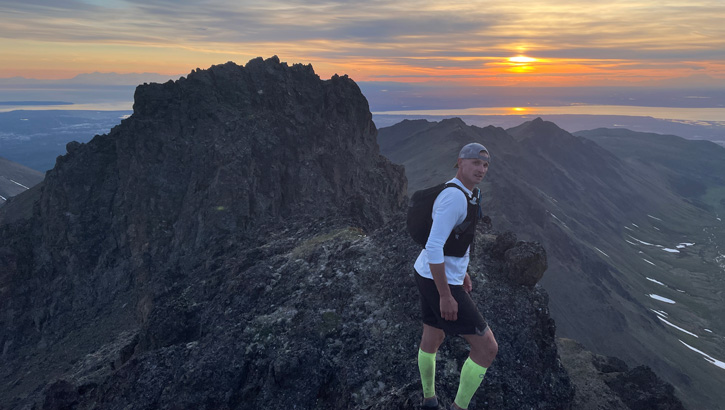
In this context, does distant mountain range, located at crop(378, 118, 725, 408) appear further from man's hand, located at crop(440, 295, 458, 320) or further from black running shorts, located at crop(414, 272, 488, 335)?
man's hand, located at crop(440, 295, 458, 320)

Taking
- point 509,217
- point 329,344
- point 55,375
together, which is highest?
point 329,344

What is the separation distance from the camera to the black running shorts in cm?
638

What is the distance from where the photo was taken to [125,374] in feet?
50.5

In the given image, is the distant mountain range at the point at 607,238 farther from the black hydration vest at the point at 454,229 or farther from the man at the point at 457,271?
the black hydration vest at the point at 454,229

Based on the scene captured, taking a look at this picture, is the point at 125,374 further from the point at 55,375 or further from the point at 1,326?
the point at 1,326

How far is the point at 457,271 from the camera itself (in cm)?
643

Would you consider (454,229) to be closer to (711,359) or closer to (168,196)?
(168,196)

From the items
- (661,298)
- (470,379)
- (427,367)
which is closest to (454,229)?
(470,379)

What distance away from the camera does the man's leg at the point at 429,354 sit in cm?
701

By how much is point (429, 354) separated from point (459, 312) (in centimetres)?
122

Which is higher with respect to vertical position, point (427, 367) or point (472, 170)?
point (472, 170)

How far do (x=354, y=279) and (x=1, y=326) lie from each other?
110 feet

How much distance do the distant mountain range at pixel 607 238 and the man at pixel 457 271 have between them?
63.6 meters

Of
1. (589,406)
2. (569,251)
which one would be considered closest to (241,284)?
(589,406)
